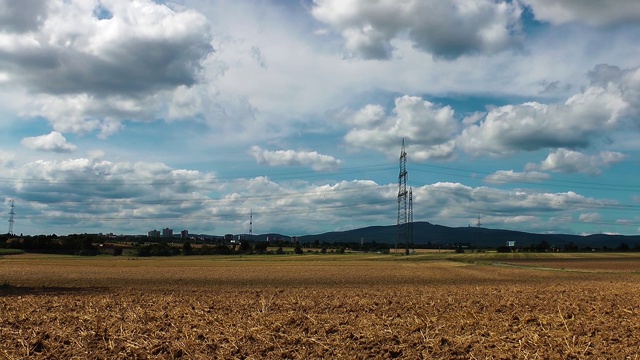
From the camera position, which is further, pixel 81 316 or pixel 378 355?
pixel 81 316

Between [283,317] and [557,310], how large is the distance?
910 cm

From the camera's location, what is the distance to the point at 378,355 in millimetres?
12078

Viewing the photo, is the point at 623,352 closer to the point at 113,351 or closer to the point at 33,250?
the point at 113,351

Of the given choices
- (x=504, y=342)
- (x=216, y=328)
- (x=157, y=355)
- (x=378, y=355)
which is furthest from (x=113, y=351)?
(x=504, y=342)

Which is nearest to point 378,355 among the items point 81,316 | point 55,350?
point 55,350

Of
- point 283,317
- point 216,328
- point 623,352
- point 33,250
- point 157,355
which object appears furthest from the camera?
point 33,250

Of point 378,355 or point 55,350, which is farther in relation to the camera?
point 55,350

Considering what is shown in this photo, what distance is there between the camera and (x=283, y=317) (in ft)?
53.6

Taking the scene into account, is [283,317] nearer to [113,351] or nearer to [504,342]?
[113,351]

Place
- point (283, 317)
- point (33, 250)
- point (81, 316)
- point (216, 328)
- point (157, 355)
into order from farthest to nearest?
point (33, 250) → point (81, 316) → point (283, 317) → point (216, 328) → point (157, 355)

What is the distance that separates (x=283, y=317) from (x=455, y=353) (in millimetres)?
5770

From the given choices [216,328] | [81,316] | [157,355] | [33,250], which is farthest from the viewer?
[33,250]

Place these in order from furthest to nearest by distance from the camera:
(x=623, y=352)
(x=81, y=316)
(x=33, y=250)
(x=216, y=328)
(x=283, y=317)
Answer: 1. (x=33, y=250)
2. (x=81, y=316)
3. (x=283, y=317)
4. (x=216, y=328)
5. (x=623, y=352)

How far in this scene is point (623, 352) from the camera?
11.9m
